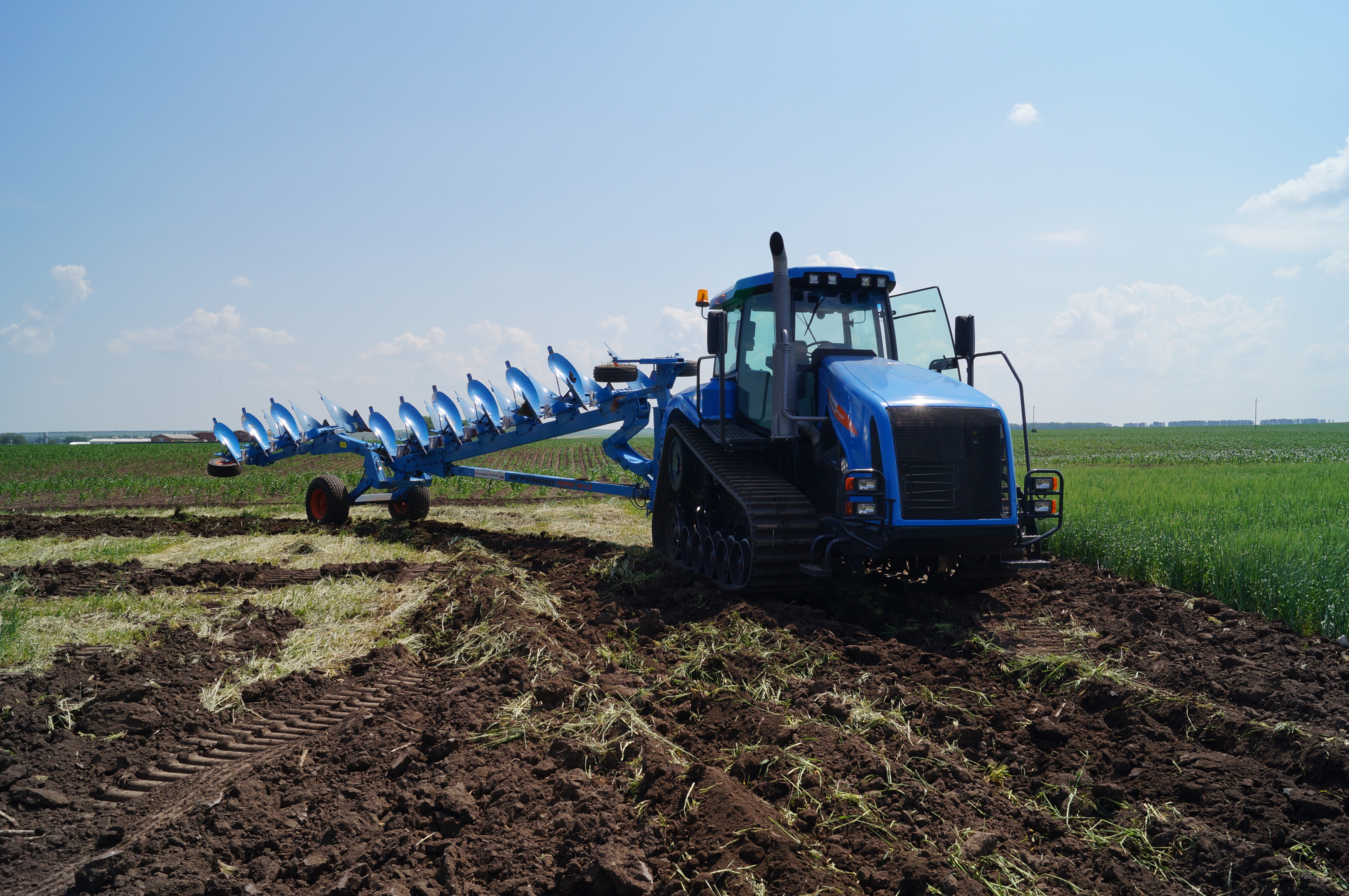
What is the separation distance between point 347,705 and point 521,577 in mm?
3712

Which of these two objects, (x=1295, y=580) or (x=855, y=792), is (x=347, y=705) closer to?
(x=855, y=792)

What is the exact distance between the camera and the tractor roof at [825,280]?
7613 mm

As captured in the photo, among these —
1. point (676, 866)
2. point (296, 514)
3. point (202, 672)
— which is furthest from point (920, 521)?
point (296, 514)

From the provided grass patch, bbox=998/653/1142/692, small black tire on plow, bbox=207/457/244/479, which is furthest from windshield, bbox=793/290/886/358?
small black tire on plow, bbox=207/457/244/479

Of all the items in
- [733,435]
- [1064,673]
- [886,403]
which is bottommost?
[1064,673]

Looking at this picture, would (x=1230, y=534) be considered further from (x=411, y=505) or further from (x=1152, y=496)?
(x=411, y=505)

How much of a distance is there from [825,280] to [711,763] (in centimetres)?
497

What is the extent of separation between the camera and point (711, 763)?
4047mm

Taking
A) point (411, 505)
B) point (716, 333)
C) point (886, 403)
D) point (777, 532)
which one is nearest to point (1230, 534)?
point (886, 403)

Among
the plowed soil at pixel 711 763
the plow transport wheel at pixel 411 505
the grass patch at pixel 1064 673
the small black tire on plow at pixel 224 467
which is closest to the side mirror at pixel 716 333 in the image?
the plowed soil at pixel 711 763

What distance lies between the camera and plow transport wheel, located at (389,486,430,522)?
14109 millimetres

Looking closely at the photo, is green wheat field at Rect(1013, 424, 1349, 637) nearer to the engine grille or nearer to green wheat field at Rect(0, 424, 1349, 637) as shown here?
green wheat field at Rect(0, 424, 1349, 637)

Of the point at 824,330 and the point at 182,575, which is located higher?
the point at 824,330

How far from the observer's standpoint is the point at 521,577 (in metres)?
8.89
